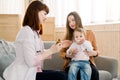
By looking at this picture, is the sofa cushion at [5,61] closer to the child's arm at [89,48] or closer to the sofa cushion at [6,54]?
the sofa cushion at [6,54]

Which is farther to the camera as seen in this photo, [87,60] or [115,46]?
[115,46]

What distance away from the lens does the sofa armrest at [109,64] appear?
309cm

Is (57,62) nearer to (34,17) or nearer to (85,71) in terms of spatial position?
(85,71)

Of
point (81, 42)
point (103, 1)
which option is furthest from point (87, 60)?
point (103, 1)

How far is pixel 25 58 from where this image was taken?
6.89 feet

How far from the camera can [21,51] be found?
84.2 inches

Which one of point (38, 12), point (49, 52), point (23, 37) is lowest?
point (49, 52)

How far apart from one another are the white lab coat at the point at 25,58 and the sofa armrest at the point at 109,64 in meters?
1.23

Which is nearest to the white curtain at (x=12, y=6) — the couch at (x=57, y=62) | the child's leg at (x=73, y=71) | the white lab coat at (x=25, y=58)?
the couch at (x=57, y=62)

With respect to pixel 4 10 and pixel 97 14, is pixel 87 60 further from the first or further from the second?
pixel 4 10

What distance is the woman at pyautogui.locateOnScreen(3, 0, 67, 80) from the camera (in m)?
2.10

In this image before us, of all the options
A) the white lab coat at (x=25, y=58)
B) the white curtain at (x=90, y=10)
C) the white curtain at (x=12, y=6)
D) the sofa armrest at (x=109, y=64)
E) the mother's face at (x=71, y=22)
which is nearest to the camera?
the white lab coat at (x=25, y=58)

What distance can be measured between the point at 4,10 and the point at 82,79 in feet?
15.8

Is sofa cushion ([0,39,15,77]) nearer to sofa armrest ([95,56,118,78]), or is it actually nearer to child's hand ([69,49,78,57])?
child's hand ([69,49,78,57])
